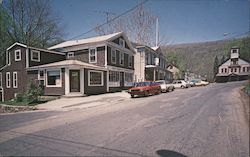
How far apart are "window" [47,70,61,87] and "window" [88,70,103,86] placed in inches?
137

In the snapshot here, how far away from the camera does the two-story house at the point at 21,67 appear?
21.6 m

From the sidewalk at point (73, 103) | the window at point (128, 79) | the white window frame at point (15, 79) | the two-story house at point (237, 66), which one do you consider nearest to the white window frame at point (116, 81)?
the window at point (128, 79)

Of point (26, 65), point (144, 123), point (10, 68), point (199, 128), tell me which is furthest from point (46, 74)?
point (199, 128)

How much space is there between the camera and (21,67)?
22.1m

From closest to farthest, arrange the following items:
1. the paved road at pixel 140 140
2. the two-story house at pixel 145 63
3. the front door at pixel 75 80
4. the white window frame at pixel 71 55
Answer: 1. the paved road at pixel 140 140
2. the front door at pixel 75 80
3. the white window frame at pixel 71 55
4. the two-story house at pixel 145 63

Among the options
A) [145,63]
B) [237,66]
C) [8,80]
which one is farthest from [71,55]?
[237,66]

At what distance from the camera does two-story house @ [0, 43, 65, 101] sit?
2158cm

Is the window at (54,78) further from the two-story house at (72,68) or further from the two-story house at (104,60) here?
the two-story house at (104,60)

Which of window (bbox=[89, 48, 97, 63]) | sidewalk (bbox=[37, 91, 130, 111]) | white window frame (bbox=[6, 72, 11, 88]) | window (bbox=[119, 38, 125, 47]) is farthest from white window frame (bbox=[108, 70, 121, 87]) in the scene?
white window frame (bbox=[6, 72, 11, 88])

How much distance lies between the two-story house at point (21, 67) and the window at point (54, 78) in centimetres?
99

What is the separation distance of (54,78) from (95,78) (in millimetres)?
4738

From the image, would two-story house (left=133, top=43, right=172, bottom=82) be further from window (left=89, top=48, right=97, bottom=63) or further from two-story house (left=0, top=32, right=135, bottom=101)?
window (left=89, top=48, right=97, bottom=63)

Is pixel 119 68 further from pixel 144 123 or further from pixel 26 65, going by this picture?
pixel 144 123

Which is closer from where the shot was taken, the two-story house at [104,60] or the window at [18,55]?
the two-story house at [104,60]
